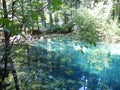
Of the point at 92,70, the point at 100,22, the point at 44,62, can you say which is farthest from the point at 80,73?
the point at 100,22

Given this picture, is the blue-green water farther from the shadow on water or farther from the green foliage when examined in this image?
the green foliage

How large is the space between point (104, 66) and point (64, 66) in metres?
2.15

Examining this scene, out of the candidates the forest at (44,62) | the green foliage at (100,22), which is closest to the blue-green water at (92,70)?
the forest at (44,62)

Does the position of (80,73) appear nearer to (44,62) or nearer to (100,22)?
(44,62)

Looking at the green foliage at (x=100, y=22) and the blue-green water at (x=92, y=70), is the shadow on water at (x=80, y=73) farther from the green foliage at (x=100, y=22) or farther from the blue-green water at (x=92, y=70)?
the green foliage at (x=100, y=22)

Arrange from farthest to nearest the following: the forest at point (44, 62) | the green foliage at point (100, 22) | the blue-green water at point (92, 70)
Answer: the green foliage at point (100, 22) < the blue-green water at point (92, 70) < the forest at point (44, 62)

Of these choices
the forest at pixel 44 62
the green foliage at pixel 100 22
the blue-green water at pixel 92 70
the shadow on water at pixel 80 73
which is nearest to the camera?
the forest at pixel 44 62

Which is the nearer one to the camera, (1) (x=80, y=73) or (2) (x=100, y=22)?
(1) (x=80, y=73)

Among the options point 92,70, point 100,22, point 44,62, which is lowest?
point 92,70

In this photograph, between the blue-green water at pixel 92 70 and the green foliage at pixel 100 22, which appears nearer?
the blue-green water at pixel 92 70

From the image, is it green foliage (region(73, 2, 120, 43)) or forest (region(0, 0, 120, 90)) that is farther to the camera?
green foliage (region(73, 2, 120, 43))

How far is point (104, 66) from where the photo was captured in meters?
10.8

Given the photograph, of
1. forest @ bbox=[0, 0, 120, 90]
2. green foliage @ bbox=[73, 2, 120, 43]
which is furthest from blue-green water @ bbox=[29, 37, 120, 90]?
green foliage @ bbox=[73, 2, 120, 43]

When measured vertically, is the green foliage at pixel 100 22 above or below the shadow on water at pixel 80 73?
above
